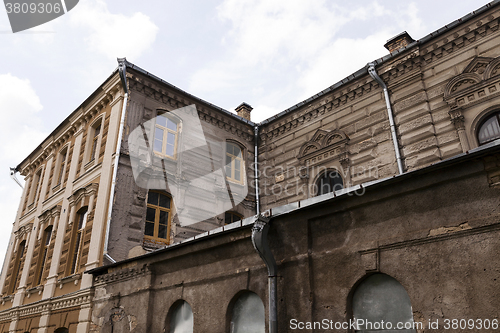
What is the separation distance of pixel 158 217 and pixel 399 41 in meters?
9.08

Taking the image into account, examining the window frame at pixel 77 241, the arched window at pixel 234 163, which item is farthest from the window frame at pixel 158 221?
the arched window at pixel 234 163

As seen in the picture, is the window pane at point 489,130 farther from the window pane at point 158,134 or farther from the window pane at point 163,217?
the window pane at point 158,134

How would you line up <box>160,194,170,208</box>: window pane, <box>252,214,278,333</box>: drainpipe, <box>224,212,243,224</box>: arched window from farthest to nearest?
<box>224,212,243,224</box>: arched window
<box>160,194,170,208</box>: window pane
<box>252,214,278,333</box>: drainpipe

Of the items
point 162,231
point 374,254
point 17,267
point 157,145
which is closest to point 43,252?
point 17,267

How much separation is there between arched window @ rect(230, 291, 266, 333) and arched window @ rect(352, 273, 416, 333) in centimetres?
153

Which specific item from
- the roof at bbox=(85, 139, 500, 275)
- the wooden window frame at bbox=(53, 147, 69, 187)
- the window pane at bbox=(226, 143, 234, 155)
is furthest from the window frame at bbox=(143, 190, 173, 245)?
the wooden window frame at bbox=(53, 147, 69, 187)

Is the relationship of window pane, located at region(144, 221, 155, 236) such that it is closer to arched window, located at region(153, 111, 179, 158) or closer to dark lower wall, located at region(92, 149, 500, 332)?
arched window, located at region(153, 111, 179, 158)

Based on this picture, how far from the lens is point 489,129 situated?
32.7 ft

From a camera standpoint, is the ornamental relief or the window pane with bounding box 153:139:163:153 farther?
the ornamental relief

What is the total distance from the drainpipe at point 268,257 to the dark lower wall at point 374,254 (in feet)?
0.37

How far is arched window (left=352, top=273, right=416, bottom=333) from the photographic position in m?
4.66

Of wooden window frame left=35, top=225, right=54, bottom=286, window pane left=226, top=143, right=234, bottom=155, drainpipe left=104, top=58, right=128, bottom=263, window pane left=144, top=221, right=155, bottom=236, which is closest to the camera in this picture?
drainpipe left=104, top=58, right=128, bottom=263

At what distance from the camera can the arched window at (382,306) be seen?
15.3 ft

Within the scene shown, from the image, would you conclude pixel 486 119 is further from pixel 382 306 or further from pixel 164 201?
pixel 164 201
